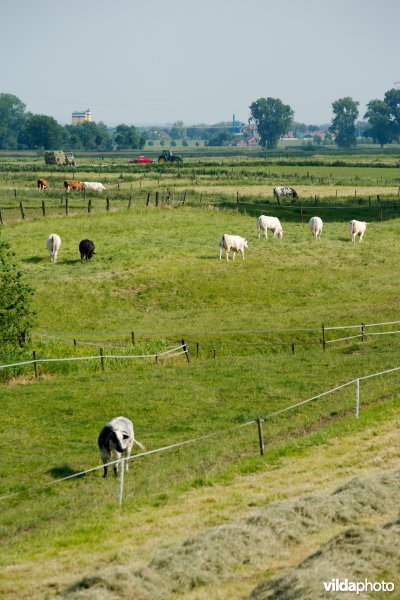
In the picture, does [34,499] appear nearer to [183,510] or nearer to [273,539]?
[183,510]

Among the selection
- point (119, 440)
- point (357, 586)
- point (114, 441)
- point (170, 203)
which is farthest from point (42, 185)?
point (357, 586)

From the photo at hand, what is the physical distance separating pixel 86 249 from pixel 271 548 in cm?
4050

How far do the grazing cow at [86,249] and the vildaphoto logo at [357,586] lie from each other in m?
42.8

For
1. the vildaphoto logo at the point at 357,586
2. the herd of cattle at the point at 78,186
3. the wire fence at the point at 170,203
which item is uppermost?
the herd of cattle at the point at 78,186

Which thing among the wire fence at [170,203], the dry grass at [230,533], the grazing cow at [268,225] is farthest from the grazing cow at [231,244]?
the dry grass at [230,533]

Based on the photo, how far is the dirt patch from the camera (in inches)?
568

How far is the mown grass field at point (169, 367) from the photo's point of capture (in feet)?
66.5

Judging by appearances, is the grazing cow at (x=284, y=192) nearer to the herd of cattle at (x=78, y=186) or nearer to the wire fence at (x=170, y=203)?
the wire fence at (x=170, y=203)

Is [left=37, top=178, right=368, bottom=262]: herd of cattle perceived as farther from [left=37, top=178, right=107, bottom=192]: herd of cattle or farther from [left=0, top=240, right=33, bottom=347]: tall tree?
[left=37, top=178, right=107, bottom=192]: herd of cattle

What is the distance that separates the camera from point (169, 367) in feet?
119

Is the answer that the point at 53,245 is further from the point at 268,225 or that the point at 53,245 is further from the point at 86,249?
the point at 268,225

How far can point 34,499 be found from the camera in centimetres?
2128

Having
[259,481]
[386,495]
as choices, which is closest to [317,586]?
[386,495]

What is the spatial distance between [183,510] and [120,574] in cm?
515
